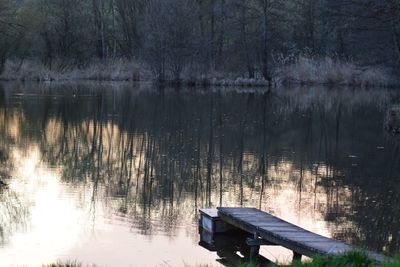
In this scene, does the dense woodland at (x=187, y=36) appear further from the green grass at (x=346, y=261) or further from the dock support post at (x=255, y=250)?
the green grass at (x=346, y=261)

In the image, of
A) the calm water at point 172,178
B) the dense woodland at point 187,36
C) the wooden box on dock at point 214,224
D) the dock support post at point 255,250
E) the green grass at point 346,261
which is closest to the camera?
the green grass at point 346,261

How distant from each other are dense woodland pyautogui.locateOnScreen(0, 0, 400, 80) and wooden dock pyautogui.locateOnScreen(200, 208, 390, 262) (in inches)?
1218

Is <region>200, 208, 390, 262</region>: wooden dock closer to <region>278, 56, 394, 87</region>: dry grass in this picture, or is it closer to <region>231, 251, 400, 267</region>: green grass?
<region>231, 251, 400, 267</region>: green grass

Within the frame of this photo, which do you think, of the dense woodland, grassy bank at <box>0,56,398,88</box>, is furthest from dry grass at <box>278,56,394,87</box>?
the dense woodland

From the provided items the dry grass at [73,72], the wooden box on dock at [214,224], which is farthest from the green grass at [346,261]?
the dry grass at [73,72]

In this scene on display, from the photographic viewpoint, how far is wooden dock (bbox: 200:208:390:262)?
26.6ft

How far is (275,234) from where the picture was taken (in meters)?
8.77

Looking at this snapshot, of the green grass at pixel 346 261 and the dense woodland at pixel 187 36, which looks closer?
the green grass at pixel 346 261

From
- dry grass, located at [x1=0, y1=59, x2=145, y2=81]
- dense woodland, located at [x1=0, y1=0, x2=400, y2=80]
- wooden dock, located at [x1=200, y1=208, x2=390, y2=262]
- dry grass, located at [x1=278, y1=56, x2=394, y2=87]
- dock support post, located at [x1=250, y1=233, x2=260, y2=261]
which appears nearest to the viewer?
wooden dock, located at [x1=200, y1=208, x2=390, y2=262]

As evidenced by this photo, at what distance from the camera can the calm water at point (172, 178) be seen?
31.9 ft

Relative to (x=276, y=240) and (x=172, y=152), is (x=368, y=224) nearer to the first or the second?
(x=276, y=240)

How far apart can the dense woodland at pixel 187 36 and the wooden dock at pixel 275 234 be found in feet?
102

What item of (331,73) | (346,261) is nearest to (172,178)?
(346,261)

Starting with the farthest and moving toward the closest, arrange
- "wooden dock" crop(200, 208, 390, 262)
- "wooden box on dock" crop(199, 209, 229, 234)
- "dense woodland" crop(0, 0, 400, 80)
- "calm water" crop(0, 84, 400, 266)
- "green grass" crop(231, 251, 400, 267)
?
"dense woodland" crop(0, 0, 400, 80)
"wooden box on dock" crop(199, 209, 229, 234)
"calm water" crop(0, 84, 400, 266)
"wooden dock" crop(200, 208, 390, 262)
"green grass" crop(231, 251, 400, 267)
